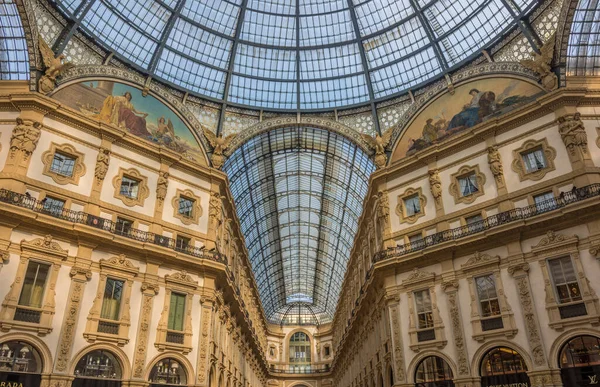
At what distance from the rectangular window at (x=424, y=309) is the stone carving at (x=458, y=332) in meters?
1.45

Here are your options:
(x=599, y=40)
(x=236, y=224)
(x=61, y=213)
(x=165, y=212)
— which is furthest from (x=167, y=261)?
(x=599, y=40)

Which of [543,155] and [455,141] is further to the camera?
[455,141]

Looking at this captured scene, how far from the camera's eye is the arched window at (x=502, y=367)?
23092 mm

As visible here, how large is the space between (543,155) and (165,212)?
25.4 m

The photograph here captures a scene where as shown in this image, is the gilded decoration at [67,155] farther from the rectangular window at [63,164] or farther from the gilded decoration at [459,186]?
the gilded decoration at [459,186]

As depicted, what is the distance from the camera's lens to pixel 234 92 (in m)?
39.8

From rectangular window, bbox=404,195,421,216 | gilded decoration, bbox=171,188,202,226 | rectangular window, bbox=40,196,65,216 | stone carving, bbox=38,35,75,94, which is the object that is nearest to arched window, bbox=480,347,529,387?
rectangular window, bbox=404,195,421,216

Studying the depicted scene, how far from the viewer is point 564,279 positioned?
23.2 meters

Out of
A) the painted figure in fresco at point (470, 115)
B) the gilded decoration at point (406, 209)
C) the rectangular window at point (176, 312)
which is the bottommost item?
the rectangular window at point (176, 312)

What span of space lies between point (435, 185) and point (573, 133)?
8.79 metres

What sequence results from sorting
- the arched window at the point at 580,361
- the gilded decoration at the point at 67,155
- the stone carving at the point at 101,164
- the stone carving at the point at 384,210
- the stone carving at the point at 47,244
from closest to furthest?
the arched window at the point at 580,361 → the stone carving at the point at 47,244 → the gilded decoration at the point at 67,155 → the stone carving at the point at 101,164 → the stone carving at the point at 384,210

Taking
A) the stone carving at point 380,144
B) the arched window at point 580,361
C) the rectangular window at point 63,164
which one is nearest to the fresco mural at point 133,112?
the rectangular window at point 63,164

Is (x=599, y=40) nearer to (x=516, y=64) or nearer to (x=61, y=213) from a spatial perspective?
(x=516, y=64)

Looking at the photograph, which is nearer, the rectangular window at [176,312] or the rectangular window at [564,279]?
the rectangular window at [564,279]
